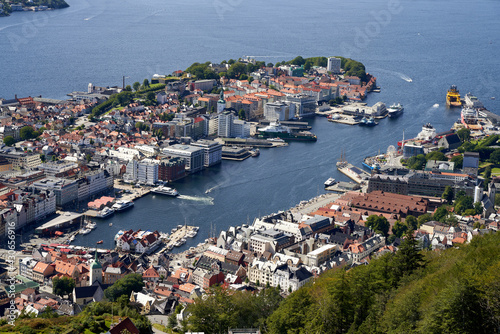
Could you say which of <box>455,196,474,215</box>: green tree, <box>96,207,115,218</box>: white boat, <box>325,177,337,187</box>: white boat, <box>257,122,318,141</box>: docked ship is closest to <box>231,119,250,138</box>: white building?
<box>257,122,318,141</box>: docked ship

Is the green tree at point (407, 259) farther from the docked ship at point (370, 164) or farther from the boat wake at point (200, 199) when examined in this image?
the docked ship at point (370, 164)

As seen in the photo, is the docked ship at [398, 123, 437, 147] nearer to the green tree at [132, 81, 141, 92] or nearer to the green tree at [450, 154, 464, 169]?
the green tree at [450, 154, 464, 169]

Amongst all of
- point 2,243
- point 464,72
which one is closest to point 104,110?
point 2,243

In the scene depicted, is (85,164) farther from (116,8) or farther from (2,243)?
(116,8)

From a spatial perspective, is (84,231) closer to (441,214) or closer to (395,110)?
(441,214)

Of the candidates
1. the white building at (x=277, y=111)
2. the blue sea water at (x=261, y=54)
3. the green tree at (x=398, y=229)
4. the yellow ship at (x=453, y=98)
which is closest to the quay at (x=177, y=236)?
the blue sea water at (x=261, y=54)
